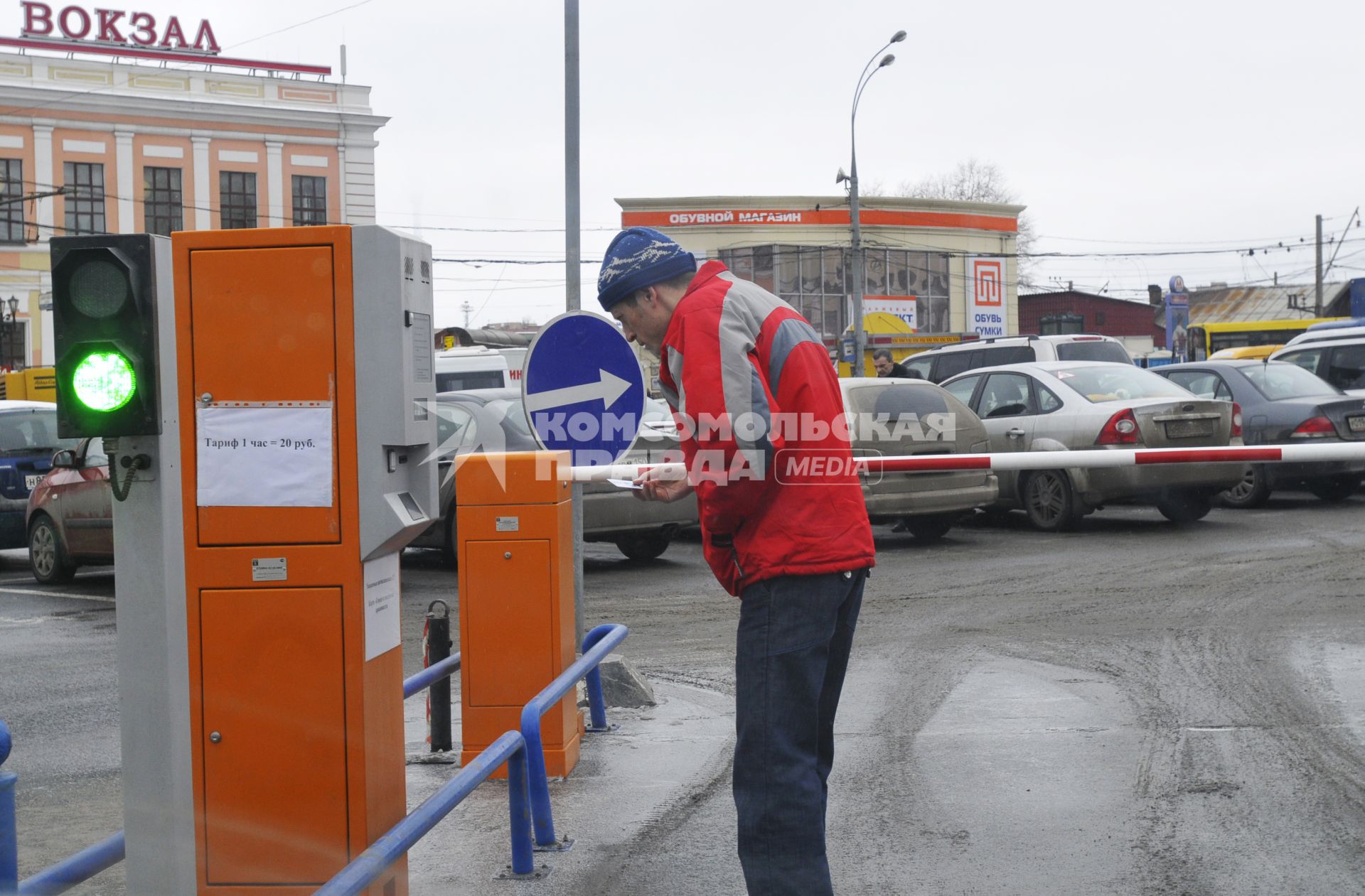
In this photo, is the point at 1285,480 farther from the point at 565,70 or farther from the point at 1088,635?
the point at 565,70

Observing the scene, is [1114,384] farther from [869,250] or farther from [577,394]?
[869,250]

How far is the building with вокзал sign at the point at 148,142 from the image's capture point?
47344 millimetres

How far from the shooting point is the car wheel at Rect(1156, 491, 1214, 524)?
13859mm

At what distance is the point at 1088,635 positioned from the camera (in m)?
8.48

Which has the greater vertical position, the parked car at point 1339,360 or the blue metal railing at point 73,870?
the parked car at point 1339,360

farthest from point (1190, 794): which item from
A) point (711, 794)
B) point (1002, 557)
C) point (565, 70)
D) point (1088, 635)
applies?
point (1002, 557)

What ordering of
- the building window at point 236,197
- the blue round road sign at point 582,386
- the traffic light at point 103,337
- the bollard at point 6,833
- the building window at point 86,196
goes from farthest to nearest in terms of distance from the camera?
the building window at point 236,197 < the building window at point 86,196 < the blue round road sign at point 582,386 < the traffic light at point 103,337 < the bollard at point 6,833

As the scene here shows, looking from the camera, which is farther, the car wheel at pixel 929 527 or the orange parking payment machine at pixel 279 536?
the car wheel at pixel 929 527

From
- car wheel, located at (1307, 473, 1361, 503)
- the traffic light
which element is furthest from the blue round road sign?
car wheel, located at (1307, 473, 1361, 503)

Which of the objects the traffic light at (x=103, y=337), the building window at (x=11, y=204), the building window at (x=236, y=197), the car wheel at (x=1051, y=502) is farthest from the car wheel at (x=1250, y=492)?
the building window at (x=236, y=197)

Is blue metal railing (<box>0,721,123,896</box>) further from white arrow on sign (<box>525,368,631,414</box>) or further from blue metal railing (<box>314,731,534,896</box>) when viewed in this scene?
white arrow on sign (<box>525,368,631,414</box>)

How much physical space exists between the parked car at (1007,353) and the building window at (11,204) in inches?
1418

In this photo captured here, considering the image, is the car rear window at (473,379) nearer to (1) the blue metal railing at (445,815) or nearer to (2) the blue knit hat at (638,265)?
(1) the blue metal railing at (445,815)

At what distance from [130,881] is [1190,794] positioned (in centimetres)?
369
